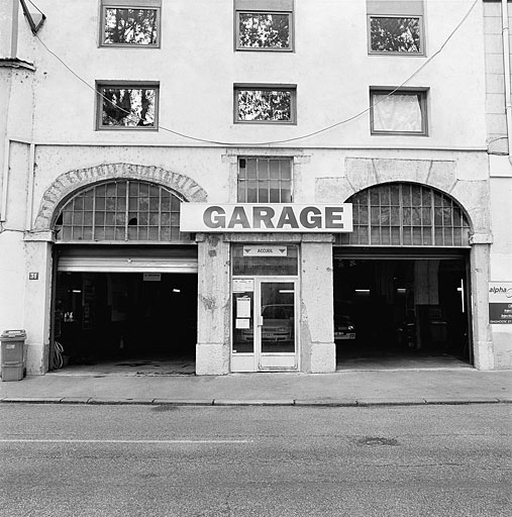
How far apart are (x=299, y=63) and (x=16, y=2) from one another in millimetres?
7249

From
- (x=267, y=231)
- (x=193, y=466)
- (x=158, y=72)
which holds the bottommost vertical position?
(x=193, y=466)

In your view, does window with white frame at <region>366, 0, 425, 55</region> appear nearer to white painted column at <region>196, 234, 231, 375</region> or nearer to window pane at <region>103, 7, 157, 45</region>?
window pane at <region>103, 7, 157, 45</region>

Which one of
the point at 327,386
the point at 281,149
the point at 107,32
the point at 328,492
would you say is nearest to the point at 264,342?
the point at 327,386

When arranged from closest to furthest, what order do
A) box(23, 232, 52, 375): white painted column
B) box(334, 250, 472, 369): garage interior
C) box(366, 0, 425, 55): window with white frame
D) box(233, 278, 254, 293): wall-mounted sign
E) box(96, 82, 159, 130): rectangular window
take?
box(23, 232, 52, 375): white painted column, box(233, 278, 254, 293): wall-mounted sign, box(96, 82, 159, 130): rectangular window, box(366, 0, 425, 55): window with white frame, box(334, 250, 472, 369): garage interior

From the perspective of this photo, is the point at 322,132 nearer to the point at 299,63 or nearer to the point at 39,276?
the point at 299,63

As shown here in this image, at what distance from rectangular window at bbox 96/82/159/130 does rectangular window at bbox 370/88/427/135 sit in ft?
18.7

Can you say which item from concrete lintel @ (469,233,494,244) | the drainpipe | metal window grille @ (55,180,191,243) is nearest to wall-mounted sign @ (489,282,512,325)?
concrete lintel @ (469,233,494,244)

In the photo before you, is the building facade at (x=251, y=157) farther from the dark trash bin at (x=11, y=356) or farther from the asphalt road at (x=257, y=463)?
the asphalt road at (x=257, y=463)

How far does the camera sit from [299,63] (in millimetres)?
12938

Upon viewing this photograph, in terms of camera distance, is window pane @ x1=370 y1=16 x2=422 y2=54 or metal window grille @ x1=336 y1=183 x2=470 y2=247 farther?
window pane @ x1=370 y1=16 x2=422 y2=54

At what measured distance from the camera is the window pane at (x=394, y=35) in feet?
43.8

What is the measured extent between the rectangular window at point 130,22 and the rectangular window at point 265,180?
4058 mm

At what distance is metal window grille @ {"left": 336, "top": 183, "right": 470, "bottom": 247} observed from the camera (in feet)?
42.3

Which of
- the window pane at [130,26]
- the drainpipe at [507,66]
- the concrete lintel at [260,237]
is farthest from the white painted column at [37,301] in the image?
the drainpipe at [507,66]
